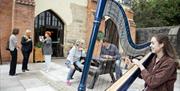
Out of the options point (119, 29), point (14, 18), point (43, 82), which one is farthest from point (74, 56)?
point (14, 18)

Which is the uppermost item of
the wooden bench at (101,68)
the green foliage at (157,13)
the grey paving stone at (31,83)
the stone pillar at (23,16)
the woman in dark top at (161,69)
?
the green foliage at (157,13)

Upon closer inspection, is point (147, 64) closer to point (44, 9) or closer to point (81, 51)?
point (81, 51)

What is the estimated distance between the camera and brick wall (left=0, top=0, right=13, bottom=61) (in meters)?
13.0

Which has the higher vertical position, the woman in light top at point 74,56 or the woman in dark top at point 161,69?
the woman in dark top at point 161,69

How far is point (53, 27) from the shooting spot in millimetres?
15875

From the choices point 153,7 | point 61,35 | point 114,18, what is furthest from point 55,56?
point 153,7

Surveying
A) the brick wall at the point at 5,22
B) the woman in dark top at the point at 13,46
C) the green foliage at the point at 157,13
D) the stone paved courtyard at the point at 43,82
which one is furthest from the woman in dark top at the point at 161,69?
the green foliage at the point at 157,13

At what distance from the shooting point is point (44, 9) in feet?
48.6

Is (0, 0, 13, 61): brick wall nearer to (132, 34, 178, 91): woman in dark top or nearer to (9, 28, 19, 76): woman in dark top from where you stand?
(9, 28, 19, 76): woman in dark top

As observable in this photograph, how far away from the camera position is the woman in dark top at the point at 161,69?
316 cm

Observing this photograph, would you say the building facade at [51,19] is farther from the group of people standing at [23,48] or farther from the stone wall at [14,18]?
the group of people standing at [23,48]

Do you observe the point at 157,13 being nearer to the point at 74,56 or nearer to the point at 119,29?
the point at 74,56

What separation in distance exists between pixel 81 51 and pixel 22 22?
5.09 m

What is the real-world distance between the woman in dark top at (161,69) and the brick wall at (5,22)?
1055 cm
